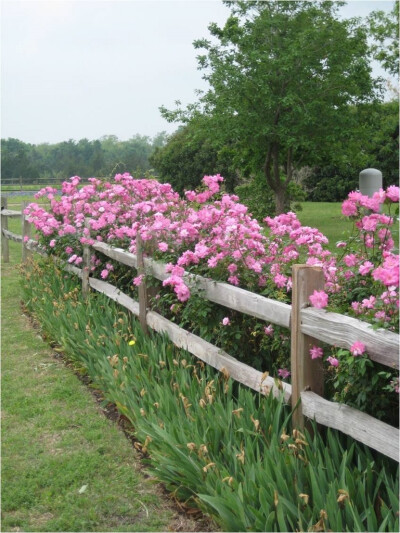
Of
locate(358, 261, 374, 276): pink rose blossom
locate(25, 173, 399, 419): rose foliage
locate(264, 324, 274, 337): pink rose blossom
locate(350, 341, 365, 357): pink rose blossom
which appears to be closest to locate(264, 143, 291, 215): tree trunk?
locate(25, 173, 399, 419): rose foliage

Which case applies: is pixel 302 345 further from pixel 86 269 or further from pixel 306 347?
pixel 86 269

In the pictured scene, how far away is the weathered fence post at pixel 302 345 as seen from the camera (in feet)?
10.6

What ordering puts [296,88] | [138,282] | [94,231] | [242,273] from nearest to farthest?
[242,273]
[138,282]
[94,231]
[296,88]

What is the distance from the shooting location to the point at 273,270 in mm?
4113

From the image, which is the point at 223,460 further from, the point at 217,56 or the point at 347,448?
the point at 217,56

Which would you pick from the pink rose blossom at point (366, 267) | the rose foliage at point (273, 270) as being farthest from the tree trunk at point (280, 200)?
the pink rose blossom at point (366, 267)

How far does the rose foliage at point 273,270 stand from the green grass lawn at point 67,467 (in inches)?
38.6

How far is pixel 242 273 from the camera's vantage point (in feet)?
13.8

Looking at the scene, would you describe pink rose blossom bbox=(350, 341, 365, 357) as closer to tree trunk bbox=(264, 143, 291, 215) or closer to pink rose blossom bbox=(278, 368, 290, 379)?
pink rose blossom bbox=(278, 368, 290, 379)

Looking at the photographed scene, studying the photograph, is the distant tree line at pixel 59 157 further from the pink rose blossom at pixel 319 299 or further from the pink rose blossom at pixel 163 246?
the pink rose blossom at pixel 319 299

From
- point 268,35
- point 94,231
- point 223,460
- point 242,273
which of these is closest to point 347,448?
point 223,460

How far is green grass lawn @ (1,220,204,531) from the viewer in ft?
10.4

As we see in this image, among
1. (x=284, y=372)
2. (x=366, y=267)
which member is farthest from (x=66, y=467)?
(x=366, y=267)

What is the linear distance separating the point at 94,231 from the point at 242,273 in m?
3.25
